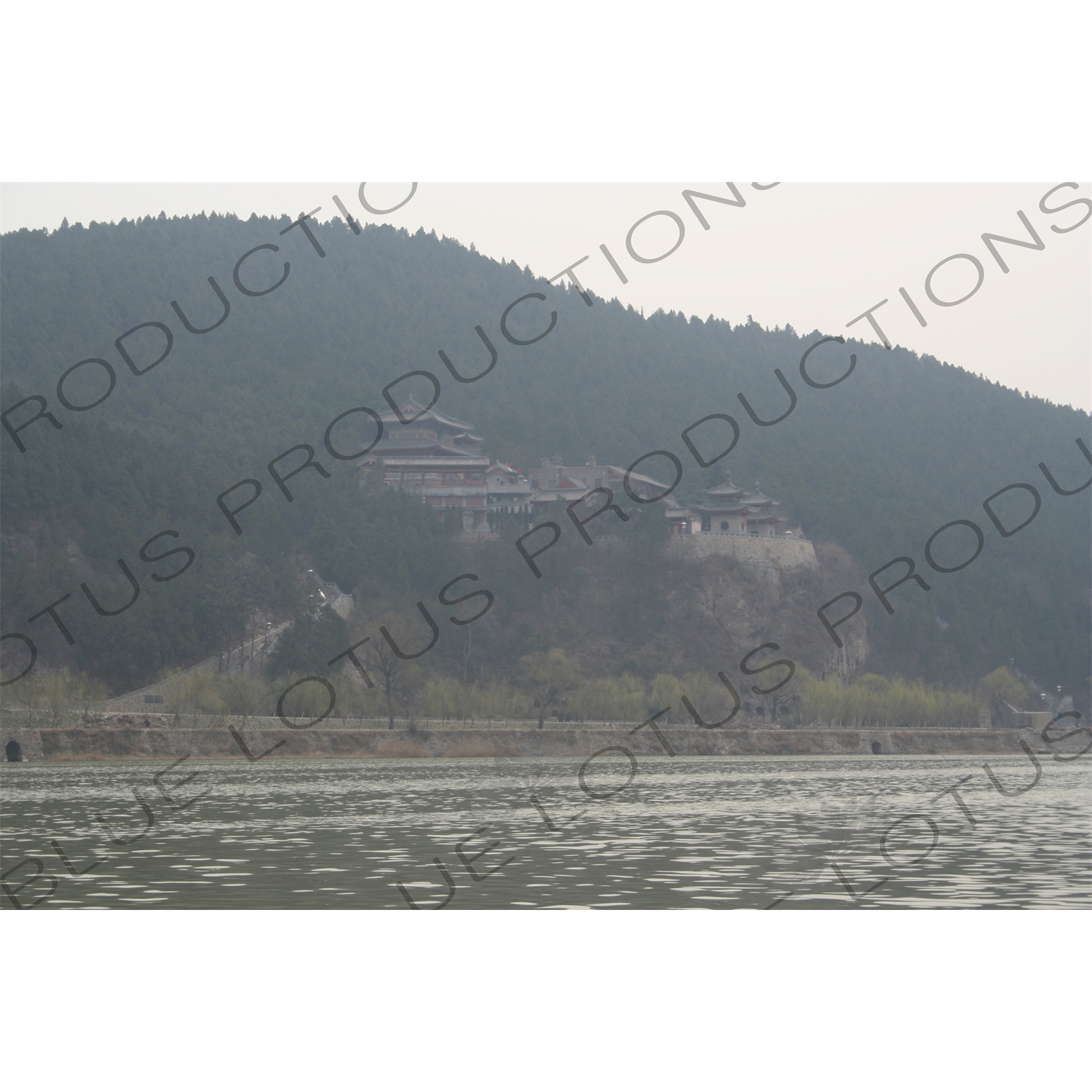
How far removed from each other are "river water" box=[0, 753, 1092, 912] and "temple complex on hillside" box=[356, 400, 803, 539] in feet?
161

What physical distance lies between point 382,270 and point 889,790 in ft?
371

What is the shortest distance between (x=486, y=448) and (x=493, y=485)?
12.3 m

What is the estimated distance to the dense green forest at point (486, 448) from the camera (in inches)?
2618

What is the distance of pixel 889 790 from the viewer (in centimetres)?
3203

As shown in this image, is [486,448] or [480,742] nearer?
[480,742]

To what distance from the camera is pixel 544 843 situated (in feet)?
63.6

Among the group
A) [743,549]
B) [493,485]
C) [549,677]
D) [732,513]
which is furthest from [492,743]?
[493,485]

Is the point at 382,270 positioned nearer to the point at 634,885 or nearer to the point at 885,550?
the point at 885,550

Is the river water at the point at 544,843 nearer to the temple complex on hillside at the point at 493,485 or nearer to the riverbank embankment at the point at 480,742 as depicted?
the riverbank embankment at the point at 480,742

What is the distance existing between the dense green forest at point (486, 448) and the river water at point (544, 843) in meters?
29.7

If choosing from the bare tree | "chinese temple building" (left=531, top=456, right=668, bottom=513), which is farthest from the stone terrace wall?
the bare tree

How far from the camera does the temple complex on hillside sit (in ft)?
278

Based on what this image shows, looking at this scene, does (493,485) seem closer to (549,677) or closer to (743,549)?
(743,549)

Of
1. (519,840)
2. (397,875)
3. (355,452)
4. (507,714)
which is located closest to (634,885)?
(397,875)
